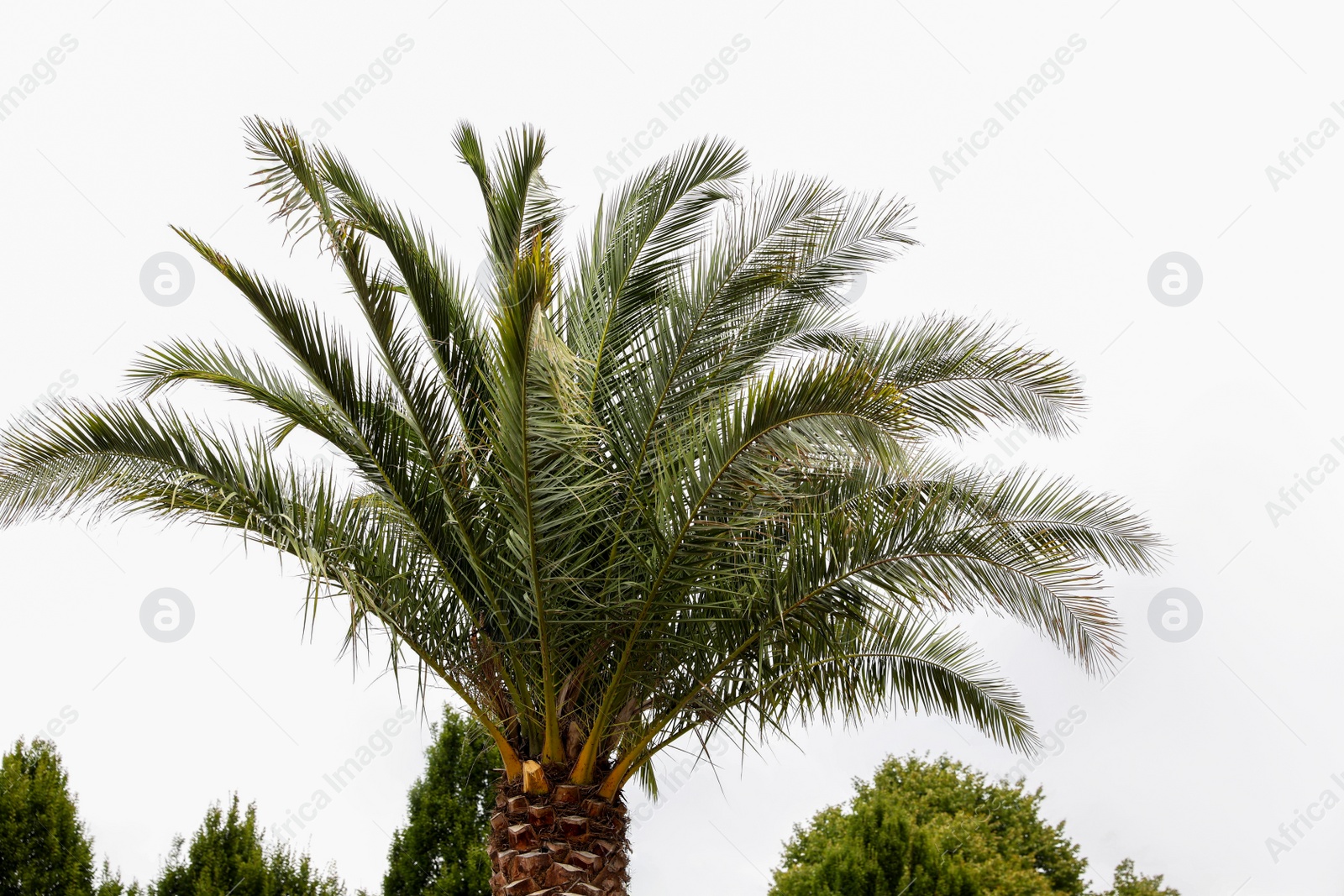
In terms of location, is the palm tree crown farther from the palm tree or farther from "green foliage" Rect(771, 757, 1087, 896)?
"green foliage" Rect(771, 757, 1087, 896)

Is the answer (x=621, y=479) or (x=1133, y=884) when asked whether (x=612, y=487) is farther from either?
(x=1133, y=884)

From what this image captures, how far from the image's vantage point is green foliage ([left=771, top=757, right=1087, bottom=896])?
41.5 feet

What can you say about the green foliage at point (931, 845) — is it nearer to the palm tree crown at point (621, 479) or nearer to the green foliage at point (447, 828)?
the green foliage at point (447, 828)

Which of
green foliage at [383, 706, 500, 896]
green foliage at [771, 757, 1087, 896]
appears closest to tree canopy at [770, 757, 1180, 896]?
green foliage at [771, 757, 1087, 896]

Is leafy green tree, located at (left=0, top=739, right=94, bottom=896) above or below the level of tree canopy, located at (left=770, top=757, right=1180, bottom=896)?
above

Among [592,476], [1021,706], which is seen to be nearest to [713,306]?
[592,476]

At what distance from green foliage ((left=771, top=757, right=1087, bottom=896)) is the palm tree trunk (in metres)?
7.07

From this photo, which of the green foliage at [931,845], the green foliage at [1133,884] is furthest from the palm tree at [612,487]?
the green foliage at [1133,884]

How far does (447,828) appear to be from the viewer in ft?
47.4

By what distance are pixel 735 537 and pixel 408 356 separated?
7.34ft

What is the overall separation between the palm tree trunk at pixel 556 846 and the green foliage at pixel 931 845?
7.07 metres

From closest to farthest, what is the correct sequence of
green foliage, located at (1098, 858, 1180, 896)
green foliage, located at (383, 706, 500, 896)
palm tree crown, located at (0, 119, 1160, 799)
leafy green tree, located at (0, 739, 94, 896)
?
palm tree crown, located at (0, 119, 1160, 799) < leafy green tree, located at (0, 739, 94, 896) < green foliage, located at (383, 706, 500, 896) < green foliage, located at (1098, 858, 1180, 896)

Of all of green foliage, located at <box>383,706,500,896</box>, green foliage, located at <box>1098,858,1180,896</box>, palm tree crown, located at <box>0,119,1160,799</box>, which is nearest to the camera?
palm tree crown, located at <box>0,119,1160,799</box>

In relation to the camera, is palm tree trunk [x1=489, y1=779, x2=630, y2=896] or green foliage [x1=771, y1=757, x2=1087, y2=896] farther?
green foliage [x1=771, y1=757, x2=1087, y2=896]
